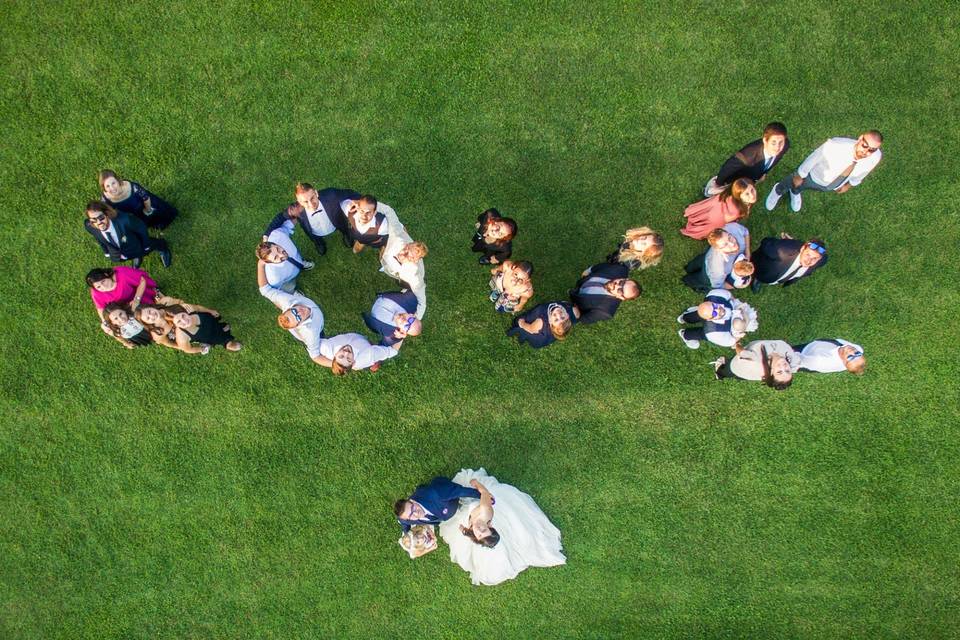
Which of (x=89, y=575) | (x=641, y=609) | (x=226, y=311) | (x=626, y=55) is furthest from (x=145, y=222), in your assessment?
(x=641, y=609)

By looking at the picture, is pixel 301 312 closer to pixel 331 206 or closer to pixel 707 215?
pixel 331 206

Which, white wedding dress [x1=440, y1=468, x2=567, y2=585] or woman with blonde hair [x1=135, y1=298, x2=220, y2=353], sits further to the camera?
white wedding dress [x1=440, y1=468, x2=567, y2=585]

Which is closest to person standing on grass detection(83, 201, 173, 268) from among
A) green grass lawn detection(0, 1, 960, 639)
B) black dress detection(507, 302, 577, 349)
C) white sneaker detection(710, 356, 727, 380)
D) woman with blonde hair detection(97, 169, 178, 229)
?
woman with blonde hair detection(97, 169, 178, 229)

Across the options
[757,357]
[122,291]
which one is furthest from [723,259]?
[122,291]

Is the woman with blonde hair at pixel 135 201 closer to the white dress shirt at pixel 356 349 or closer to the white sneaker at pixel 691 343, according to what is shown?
the white dress shirt at pixel 356 349

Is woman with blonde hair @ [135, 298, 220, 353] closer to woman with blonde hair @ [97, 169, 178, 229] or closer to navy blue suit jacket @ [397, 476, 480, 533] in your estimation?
woman with blonde hair @ [97, 169, 178, 229]

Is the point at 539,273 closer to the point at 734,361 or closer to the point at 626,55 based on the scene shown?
the point at 734,361

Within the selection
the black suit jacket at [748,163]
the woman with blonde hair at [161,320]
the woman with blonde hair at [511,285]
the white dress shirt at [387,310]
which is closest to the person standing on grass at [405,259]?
the white dress shirt at [387,310]
